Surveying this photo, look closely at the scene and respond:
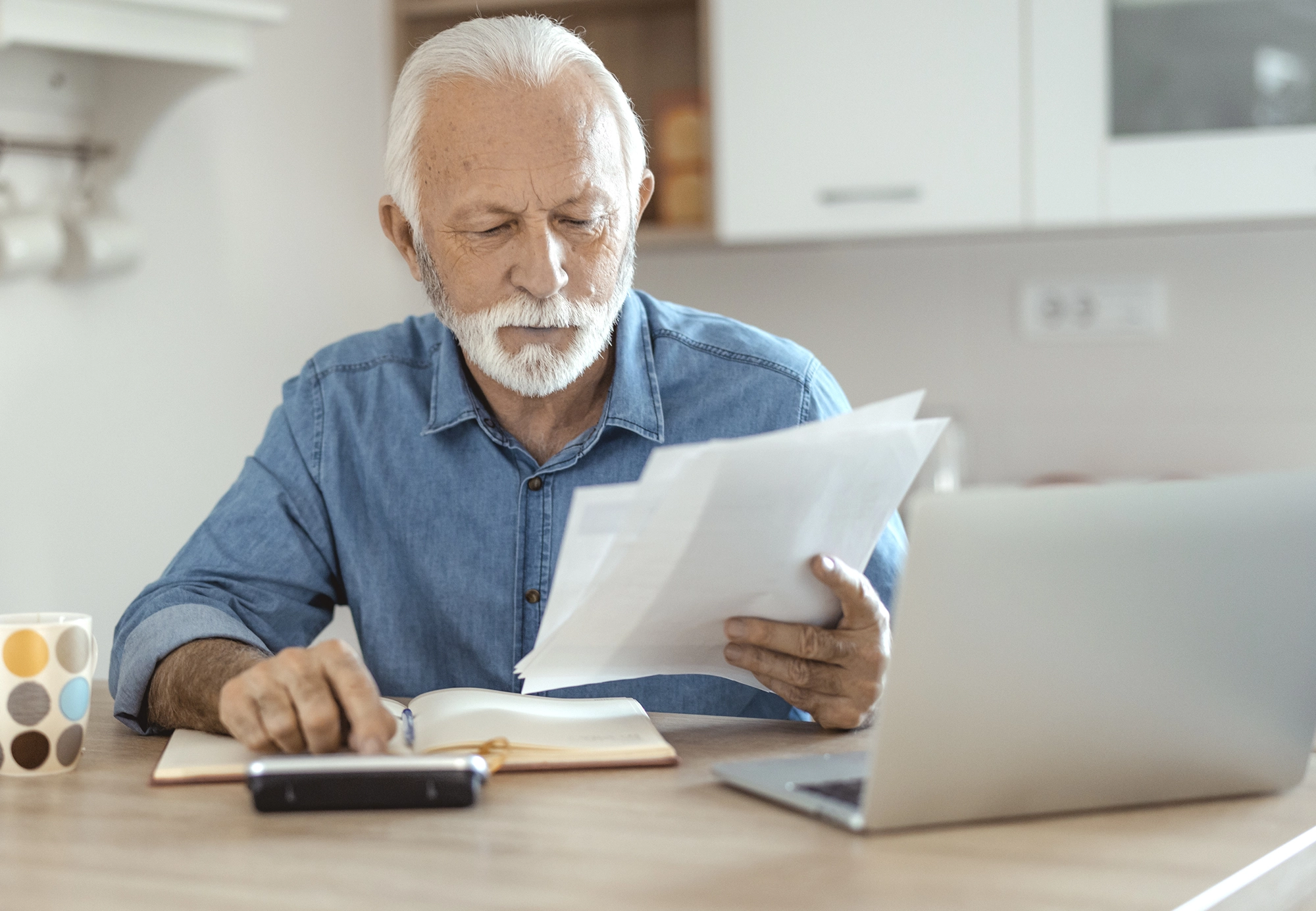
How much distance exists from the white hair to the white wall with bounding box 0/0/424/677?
78 centimetres

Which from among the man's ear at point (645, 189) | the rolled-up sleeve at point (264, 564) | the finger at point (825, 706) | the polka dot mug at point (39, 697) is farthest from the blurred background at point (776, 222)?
the finger at point (825, 706)

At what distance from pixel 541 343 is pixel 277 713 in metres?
0.50

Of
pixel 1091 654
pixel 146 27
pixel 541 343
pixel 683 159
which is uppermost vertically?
pixel 146 27

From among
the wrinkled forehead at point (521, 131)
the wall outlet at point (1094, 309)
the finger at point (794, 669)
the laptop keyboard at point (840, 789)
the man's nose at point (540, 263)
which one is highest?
the wrinkled forehead at point (521, 131)

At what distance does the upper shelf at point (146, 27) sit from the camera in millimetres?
1594

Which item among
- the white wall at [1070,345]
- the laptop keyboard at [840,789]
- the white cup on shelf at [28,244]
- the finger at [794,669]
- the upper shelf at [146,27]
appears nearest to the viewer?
the laptop keyboard at [840,789]

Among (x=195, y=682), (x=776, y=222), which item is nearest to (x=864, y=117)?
(x=776, y=222)

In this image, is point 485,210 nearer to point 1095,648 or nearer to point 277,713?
point 277,713

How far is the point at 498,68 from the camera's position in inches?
50.9

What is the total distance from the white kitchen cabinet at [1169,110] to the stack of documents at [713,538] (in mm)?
1372

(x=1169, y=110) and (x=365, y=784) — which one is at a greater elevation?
(x=1169, y=110)

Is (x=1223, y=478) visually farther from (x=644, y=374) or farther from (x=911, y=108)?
(x=911, y=108)

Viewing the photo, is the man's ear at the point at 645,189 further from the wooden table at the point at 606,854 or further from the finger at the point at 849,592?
the wooden table at the point at 606,854

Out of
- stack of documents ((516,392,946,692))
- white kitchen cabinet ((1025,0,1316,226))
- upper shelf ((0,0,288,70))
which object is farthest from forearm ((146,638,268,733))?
white kitchen cabinet ((1025,0,1316,226))
